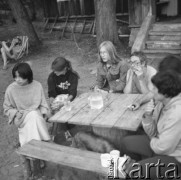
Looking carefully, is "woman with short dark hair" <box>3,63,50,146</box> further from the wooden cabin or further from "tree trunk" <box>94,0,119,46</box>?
"tree trunk" <box>94,0,119,46</box>

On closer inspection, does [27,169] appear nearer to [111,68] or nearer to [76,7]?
[111,68]

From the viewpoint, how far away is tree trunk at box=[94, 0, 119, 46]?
800cm

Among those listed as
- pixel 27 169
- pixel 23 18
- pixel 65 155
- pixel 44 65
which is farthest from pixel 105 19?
pixel 65 155

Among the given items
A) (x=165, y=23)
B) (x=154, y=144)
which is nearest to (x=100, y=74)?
(x=154, y=144)

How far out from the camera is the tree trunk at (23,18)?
984cm

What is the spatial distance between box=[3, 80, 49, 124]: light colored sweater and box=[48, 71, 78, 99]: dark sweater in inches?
Answer: 16.7

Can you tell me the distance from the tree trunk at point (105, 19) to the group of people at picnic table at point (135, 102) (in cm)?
416

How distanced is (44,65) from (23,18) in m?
2.33

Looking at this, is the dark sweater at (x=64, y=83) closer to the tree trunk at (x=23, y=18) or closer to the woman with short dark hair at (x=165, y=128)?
the woman with short dark hair at (x=165, y=128)

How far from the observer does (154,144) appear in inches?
94.3

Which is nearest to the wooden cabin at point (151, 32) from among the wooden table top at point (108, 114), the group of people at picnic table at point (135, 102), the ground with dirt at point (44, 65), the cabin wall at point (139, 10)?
the cabin wall at point (139, 10)

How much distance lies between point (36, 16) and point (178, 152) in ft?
42.2

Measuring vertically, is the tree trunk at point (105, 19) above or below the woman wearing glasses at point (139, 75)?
above

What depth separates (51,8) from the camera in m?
13.3
